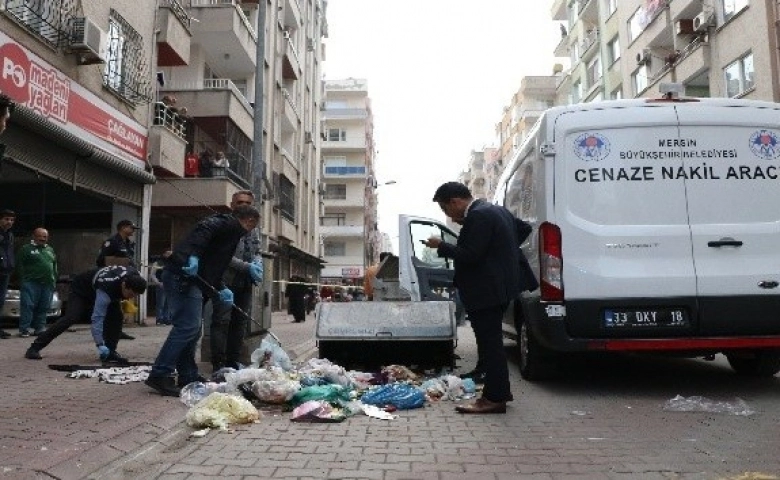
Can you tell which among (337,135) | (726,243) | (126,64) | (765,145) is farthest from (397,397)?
(337,135)

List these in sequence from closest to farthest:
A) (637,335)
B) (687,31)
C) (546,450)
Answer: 1. (546,450)
2. (637,335)
3. (687,31)

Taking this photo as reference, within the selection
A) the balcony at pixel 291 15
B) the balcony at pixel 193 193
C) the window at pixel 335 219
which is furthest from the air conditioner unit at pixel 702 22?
the window at pixel 335 219

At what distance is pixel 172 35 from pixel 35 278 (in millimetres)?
7970

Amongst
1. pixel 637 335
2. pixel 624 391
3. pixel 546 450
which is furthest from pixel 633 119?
pixel 546 450

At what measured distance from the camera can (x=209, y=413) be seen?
15.1 ft

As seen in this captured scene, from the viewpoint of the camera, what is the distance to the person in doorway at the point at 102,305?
733 centimetres

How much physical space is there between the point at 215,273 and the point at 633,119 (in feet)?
12.9

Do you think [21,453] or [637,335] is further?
[637,335]

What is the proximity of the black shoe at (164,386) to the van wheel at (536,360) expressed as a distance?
10.6 feet

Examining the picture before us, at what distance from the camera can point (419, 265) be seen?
8484 millimetres

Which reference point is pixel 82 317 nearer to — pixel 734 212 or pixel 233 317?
pixel 233 317

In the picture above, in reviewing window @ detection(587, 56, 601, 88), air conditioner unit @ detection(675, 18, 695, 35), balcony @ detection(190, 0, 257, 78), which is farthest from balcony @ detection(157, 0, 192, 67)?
window @ detection(587, 56, 601, 88)

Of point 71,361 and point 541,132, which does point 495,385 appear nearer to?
point 541,132

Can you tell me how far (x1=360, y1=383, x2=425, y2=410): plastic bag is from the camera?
5383mm
